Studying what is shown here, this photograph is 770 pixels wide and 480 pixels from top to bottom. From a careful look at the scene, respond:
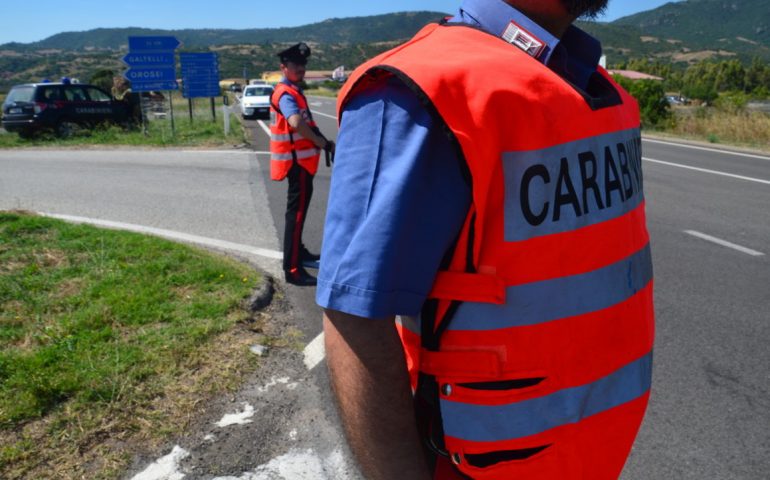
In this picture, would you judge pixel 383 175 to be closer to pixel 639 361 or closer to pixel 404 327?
pixel 404 327

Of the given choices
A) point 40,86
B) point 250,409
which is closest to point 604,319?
point 250,409

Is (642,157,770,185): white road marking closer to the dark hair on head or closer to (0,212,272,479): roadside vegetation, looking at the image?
(0,212,272,479): roadside vegetation

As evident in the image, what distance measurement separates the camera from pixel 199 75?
21.0m

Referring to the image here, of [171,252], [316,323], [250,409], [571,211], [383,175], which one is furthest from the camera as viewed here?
[171,252]

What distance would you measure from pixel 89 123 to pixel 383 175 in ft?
64.5

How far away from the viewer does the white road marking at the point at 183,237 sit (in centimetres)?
637

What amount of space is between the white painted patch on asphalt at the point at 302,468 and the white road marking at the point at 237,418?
35 centimetres

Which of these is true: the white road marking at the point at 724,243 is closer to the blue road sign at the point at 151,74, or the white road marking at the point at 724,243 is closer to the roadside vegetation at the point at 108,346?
the roadside vegetation at the point at 108,346

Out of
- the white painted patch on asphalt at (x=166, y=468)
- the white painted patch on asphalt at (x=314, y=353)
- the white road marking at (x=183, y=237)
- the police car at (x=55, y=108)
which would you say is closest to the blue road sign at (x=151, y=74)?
the police car at (x=55, y=108)

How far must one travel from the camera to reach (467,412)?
110 centimetres

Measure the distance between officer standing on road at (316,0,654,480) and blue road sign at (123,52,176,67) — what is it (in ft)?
55.2

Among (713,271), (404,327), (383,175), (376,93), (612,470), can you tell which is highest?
(376,93)

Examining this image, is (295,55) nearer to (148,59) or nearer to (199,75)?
(148,59)

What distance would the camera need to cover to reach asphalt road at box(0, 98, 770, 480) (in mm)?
A: 3082
